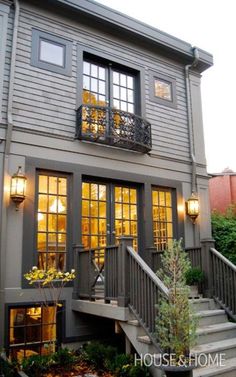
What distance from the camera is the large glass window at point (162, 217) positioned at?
7.91 metres

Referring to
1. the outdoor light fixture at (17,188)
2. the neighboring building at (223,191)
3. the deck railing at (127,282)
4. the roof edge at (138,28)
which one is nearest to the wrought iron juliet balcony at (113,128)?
the outdoor light fixture at (17,188)

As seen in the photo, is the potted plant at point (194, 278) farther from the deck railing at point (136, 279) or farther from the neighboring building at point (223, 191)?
the neighboring building at point (223, 191)

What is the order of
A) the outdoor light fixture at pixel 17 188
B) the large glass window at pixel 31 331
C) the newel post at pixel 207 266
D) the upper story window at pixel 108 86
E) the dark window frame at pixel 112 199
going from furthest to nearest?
the upper story window at pixel 108 86, the dark window frame at pixel 112 199, the newel post at pixel 207 266, the outdoor light fixture at pixel 17 188, the large glass window at pixel 31 331

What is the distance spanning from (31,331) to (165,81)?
19.9 feet

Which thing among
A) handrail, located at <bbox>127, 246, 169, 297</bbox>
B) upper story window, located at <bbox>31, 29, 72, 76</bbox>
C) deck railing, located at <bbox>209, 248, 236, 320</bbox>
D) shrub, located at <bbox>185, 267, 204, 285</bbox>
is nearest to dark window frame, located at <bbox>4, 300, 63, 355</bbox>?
handrail, located at <bbox>127, 246, 169, 297</bbox>

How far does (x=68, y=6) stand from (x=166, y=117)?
10.1 ft

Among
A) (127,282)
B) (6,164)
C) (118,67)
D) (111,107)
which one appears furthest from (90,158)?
(127,282)

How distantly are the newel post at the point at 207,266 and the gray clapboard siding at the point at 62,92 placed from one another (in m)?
2.48

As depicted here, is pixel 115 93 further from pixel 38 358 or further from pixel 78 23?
pixel 38 358

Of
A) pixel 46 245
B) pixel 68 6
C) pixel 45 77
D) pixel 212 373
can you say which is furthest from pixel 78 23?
pixel 212 373

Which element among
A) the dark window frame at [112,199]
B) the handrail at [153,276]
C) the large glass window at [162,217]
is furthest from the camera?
the large glass window at [162,217]

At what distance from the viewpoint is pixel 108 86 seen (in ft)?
26.0

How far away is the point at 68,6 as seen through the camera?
7.24 meters

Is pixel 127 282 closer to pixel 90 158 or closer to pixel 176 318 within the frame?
pixel 176 318
